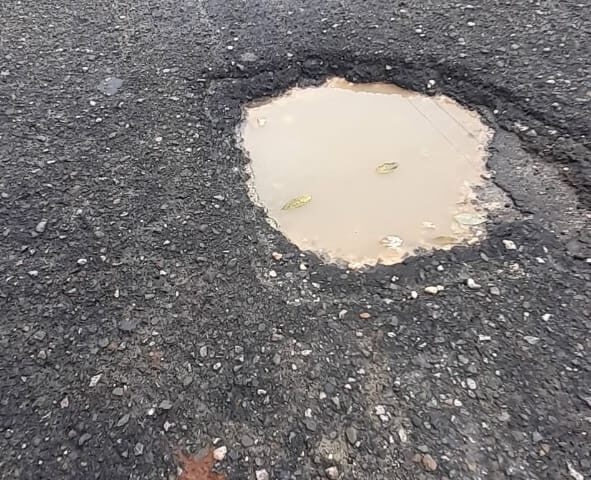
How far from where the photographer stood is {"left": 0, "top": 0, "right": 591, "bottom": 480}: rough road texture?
2.16m

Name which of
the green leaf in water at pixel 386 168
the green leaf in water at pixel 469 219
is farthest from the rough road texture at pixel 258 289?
the green leaf in water at pixel 386 168

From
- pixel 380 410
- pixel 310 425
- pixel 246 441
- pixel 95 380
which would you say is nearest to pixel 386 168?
pixel 380 410

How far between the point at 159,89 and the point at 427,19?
1847 mm

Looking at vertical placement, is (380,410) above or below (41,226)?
below

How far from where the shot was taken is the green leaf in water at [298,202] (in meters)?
3.13

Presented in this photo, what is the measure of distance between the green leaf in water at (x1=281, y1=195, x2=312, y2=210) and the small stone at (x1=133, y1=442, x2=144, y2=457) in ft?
4.64

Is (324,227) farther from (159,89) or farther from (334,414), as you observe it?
(159,89)

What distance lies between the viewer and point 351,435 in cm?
215

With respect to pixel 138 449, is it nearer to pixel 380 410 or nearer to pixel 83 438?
pixel 83 438

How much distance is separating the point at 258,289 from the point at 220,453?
75cm

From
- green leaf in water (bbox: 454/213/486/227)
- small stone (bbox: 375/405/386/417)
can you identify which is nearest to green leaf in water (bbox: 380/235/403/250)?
green leaf in water (bbox: 454/213/486/227)

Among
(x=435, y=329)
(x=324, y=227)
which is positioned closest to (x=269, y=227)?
(x=324, y=227)

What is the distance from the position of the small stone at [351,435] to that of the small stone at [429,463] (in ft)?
0.81

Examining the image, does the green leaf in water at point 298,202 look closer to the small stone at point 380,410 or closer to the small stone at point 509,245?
the small stone at point 509,245
